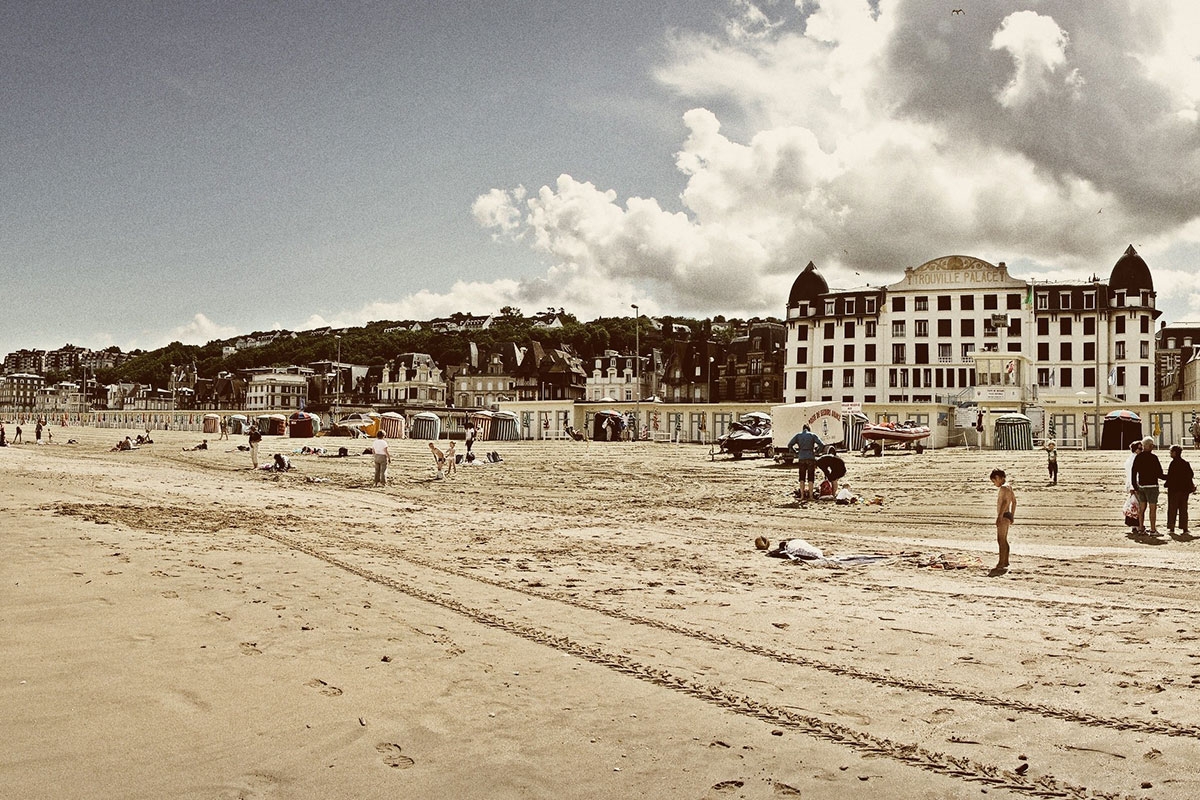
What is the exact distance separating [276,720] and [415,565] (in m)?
6.30

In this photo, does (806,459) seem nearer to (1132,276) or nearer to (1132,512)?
(1132,512)

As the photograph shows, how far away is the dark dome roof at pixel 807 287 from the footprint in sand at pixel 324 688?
240 feet

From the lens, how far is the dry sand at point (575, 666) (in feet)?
17.2

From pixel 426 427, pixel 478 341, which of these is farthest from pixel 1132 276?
pixel 478 341

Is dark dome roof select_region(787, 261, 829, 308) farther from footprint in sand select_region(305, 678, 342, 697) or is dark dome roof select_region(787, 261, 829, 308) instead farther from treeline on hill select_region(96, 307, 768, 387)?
footprint in sand select_region(305, 678, 342, 697)

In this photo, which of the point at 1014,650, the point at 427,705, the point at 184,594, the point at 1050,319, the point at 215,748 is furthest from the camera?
the point at 1050,319

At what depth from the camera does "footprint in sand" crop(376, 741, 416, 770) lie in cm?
533

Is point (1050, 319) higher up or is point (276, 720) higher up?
point (1050, 319)

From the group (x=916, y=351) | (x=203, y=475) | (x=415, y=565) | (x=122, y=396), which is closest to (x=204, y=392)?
(x=122, y=396)

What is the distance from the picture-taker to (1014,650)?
7980 mm

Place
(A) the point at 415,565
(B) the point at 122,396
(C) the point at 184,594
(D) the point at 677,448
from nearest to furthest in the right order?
(C) the point at 184,594, (A) the point at 415,565, (D) the point at 677,448, (B) the point at 122,396

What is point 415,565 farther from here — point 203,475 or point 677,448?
point 677,448

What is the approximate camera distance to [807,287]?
76938 mm

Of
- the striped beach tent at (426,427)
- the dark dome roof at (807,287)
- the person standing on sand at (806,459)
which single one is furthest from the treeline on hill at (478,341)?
the person standing on sand at (806,459)
